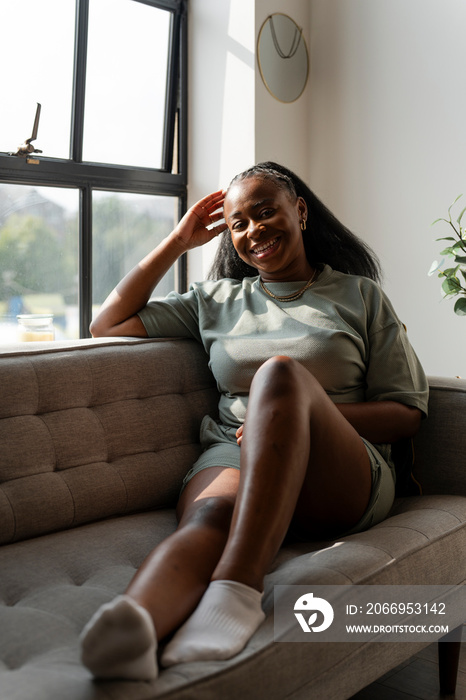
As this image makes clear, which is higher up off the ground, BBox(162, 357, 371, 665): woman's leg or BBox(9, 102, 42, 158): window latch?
BBox(9, 102, 42, 158): window latch

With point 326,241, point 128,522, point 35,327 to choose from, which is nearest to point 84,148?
point 35,327

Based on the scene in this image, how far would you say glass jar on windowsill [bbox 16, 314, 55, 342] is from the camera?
287cm

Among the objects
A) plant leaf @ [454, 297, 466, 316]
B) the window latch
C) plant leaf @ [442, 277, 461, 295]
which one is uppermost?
the window latch

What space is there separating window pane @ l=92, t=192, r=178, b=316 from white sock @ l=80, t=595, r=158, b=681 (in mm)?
2473

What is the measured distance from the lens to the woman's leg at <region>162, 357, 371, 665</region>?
3.59ft

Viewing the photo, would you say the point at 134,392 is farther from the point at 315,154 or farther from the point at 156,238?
the point at 315,154

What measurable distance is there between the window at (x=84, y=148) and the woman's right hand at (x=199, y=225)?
0.96 metres

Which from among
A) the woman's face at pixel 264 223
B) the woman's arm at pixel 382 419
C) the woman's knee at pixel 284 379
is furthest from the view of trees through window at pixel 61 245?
the woman's knee at pixel 284 379

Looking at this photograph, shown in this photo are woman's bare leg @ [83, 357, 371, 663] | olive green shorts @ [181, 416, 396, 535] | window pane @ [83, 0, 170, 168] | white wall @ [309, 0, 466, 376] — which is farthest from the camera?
window pane @ [83, 0, 170, 168]

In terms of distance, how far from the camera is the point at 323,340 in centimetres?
174

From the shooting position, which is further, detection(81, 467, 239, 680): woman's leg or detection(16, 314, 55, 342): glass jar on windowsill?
detection(16, 314, 55, 342): glass jar on windowsill

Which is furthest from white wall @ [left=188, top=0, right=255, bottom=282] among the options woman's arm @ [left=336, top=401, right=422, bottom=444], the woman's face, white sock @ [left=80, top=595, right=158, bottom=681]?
white sock @ [left=80, top=595, right=158, bottom=681]

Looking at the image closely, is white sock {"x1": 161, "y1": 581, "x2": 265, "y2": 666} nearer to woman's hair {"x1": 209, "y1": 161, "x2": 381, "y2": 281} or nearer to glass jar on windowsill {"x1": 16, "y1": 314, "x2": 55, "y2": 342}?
woman's hair {"x1": 209, "y1": 161, "x2": 381, "y2": 281}

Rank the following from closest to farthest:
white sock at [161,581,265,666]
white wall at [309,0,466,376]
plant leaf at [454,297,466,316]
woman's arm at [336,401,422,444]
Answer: white sock at [161,581,265,666]
woman's arm at [336,401,422,444]
plant leaf at [454,297,466,316]
white wall at [309,0,466,376]
